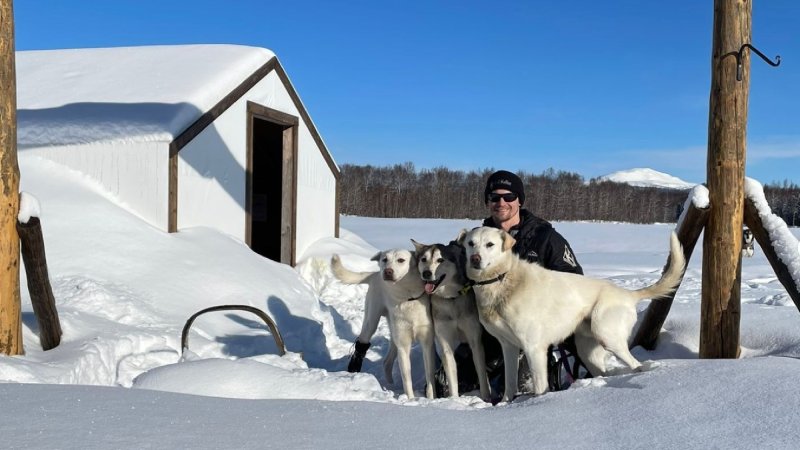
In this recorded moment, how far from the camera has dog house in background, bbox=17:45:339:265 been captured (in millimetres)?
7828

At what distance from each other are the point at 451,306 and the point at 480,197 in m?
47.0

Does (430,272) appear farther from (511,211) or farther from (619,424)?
(619,424)

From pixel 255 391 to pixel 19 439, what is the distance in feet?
4.60

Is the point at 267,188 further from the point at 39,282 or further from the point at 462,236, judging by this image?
the point at 462,236

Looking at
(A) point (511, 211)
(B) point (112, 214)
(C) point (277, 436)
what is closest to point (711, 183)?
(A) point (511, 211)

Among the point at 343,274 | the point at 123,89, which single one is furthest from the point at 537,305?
the point at 123,89

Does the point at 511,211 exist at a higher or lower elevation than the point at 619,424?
higher

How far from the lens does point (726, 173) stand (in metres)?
4.37

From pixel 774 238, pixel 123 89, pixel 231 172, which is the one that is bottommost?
pixel 774 238

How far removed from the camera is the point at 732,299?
4.43 m

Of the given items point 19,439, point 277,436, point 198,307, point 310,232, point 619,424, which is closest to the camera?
point 19,439

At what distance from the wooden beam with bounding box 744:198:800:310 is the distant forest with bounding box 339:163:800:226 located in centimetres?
4088

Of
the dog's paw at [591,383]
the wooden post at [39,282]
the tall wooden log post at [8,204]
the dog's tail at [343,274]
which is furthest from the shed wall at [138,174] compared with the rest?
the dog's paw at [591,383]

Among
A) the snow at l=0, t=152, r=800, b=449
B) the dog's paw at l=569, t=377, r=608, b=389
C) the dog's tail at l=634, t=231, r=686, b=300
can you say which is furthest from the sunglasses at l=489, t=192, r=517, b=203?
the dog's paw at l=569, t=377, r=608, b=389
